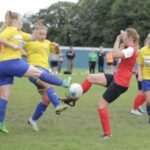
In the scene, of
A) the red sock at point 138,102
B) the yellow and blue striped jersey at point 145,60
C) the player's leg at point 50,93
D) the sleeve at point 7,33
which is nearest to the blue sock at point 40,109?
the player's leg at point 50,93

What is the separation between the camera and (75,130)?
9758mm

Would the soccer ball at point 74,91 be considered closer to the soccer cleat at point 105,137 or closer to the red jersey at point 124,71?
the red jersey at point 124,71

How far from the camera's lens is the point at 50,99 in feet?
31.0

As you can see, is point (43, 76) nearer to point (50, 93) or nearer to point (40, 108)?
point (50, 93)

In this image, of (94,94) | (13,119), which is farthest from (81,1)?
(13,119)

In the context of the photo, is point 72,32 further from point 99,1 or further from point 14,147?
point 14,147

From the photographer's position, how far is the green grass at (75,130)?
806cm

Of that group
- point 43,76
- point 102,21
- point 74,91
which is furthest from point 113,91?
point 102,21

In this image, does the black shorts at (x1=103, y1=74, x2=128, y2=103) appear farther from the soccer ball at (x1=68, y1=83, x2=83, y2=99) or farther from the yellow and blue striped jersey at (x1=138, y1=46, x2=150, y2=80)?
the yellow and blue striped jersey at (x1=138, y1=46, x2=150, y2=80)

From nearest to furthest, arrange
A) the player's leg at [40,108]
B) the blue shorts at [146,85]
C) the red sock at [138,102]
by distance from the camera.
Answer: the player's leg at [40,108]
the blue shorts at [146,85]
the red sock at [138,102]

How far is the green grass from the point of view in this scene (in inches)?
317

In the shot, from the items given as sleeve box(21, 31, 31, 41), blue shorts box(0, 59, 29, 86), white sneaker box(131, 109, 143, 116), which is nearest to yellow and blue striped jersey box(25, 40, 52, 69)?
sleeve box(21, 31, 31, 41)

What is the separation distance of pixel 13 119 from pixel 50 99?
2.03m

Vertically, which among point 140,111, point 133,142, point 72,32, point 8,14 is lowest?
point 72,32
